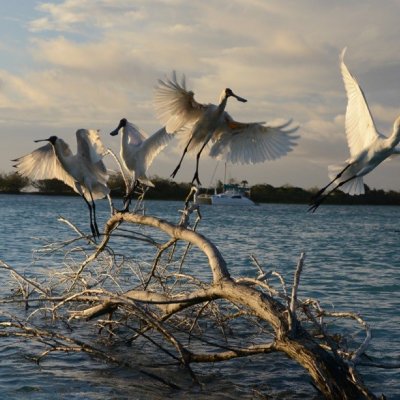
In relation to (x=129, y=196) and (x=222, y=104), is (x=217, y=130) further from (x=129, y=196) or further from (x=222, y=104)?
(x=129, y=196)

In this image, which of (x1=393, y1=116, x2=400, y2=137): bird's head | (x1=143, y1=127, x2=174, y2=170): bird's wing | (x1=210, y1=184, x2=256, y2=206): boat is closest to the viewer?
(x1=393, y1=116, x2=400, y2=137): bird's head

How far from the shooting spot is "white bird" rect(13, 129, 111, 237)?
12.5 m

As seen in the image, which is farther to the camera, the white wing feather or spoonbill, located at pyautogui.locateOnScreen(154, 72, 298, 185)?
the white wing feather

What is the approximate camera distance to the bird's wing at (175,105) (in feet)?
38.6

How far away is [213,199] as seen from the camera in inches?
3797

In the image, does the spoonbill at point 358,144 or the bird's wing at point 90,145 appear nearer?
the spoonbill at point 358,144

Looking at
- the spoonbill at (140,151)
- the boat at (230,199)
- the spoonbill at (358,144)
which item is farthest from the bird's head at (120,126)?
the boat at (230,199)

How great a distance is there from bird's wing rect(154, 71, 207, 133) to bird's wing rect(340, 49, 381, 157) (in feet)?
7.51

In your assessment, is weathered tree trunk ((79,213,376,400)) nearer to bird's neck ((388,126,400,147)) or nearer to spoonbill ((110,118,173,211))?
bird's neck ((388,126,400,147))

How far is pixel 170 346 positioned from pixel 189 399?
8.52 feet

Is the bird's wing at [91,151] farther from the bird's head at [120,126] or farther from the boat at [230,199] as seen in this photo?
the boat at [230,199]

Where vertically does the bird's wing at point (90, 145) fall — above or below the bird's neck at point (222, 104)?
below

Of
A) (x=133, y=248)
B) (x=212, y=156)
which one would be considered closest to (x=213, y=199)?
(x=133, y=248)

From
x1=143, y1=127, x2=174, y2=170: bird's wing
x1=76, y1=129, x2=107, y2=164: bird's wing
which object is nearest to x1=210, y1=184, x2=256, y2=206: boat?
x1=143, y1=127, x2=174, y2=170: bird's wing
